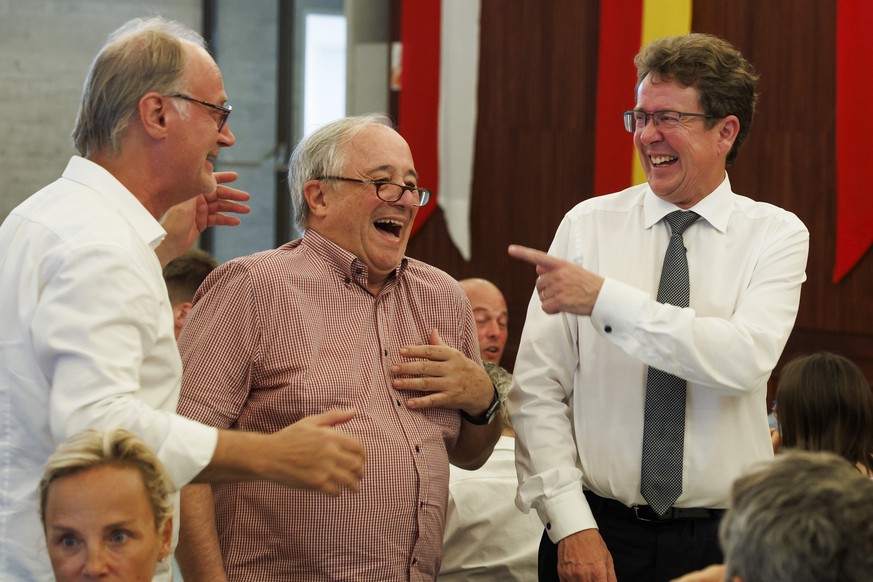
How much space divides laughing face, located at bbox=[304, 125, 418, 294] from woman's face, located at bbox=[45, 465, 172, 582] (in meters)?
0.85

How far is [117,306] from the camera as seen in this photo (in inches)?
68.7

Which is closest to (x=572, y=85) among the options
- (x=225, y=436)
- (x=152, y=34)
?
(x=152, y=34)

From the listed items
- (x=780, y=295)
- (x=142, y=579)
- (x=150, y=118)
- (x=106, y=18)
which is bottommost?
(x=142, y=579)

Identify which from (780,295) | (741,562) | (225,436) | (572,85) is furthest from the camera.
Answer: (572,85)

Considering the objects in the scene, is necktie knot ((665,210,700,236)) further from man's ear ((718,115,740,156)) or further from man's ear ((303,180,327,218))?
man's ear ((303,180,327,218))

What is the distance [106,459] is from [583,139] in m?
4.17

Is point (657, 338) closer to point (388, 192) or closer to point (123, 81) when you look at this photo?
point (388, 192)

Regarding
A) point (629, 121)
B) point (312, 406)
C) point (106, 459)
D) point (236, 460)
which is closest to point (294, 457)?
point (236, 460)

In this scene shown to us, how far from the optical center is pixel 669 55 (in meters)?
2.49

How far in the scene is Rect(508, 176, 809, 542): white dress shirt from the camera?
2279mm

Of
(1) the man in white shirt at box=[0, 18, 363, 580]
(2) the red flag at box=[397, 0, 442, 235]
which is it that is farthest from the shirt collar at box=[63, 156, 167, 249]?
(2) the red flag at box=[397, 0, 442, 235]

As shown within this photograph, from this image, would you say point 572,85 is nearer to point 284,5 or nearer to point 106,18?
point 284,5

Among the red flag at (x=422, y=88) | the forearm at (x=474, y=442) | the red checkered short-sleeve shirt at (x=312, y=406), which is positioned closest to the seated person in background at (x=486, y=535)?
the forearm at (x=474, y=442)

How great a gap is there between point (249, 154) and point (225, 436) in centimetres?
631
